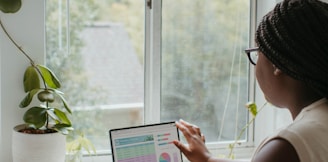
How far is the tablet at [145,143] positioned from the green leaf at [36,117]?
259 mm

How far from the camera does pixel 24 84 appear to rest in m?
1.87

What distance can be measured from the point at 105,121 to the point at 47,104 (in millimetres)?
349

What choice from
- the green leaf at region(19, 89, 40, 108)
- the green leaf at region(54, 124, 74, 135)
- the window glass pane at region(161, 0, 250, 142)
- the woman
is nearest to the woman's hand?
the woman

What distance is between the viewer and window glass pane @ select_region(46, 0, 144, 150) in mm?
2021

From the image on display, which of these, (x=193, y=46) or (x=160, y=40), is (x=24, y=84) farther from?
(x=193, y=46)

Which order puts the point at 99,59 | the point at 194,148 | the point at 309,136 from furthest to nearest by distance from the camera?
the point at 99,59
the point at 194,148
the point at 309,136

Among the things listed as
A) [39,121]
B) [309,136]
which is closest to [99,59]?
[39,121]

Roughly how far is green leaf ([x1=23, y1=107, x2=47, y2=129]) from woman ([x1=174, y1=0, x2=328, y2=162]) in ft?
3.03

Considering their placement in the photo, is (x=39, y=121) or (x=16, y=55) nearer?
(x=39, y=121)

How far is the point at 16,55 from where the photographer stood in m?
1.89

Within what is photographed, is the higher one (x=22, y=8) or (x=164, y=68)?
(x=22, y=8)

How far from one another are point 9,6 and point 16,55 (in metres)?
0.22

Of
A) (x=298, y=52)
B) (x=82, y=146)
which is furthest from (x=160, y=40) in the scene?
(x=298, y=52)

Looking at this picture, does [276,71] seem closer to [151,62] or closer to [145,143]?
[145,143]
